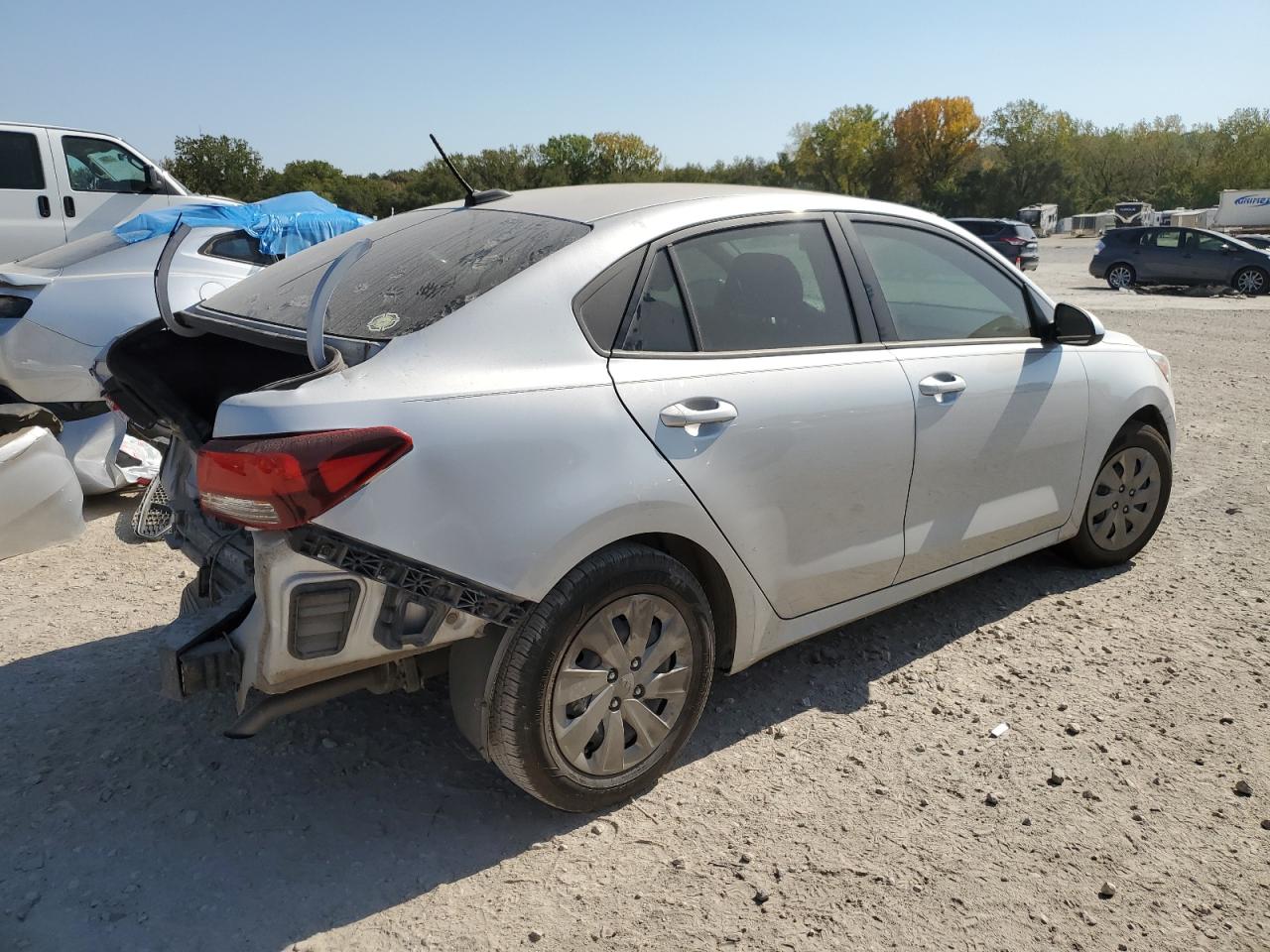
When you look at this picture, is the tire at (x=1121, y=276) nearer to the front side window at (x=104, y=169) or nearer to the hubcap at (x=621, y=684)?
the front side window at (x=104, y=169)

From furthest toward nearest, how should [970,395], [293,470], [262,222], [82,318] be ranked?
[262,222], [82,318], [970,395], [293,470]

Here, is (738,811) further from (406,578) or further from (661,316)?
(661,316)

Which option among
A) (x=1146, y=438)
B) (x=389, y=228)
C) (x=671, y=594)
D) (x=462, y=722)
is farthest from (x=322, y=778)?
(x=1146, y=438)

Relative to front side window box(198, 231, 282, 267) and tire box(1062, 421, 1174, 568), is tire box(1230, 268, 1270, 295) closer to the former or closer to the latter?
tire box(1062, 421, 1174, 568)

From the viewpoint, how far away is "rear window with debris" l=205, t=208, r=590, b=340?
2.68m

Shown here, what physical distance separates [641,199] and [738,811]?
191 cm

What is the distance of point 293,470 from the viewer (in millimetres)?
2215

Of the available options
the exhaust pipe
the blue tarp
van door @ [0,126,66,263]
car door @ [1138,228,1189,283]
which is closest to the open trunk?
the exhaust pipe

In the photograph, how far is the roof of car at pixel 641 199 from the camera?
121 inches

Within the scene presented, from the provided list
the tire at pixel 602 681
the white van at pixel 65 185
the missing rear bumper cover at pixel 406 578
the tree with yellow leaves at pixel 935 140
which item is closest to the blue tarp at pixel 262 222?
the white van at pixel 65 185

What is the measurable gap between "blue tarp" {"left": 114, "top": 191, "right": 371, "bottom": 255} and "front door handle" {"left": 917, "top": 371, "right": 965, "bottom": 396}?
512cm

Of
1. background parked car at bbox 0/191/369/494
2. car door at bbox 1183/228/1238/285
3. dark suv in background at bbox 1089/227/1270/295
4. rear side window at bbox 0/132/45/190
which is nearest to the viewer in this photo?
background parked car at bbox 0/191/369/494

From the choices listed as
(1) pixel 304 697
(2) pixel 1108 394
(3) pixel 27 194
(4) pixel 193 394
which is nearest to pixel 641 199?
(4) pixel 193 394

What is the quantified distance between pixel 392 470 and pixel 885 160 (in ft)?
315
